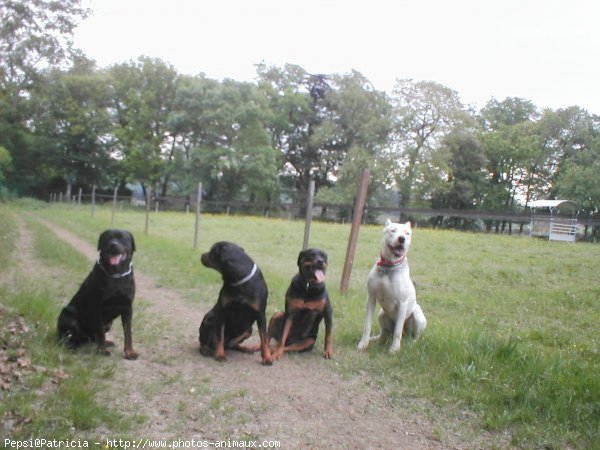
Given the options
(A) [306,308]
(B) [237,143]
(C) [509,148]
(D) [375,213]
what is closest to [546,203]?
(C) [509,148]

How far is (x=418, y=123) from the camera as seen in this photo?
33156 mm

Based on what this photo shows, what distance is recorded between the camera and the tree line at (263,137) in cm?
3094

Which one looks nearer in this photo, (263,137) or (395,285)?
(395,285)

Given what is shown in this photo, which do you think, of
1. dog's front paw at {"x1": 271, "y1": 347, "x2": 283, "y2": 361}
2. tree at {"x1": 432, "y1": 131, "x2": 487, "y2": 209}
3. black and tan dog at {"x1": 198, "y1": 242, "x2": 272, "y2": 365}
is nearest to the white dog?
dog's front paw at {"x1": 271, "y1": 347, "x2": 283, "y2": 361}

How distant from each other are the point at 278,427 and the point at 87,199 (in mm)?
37628

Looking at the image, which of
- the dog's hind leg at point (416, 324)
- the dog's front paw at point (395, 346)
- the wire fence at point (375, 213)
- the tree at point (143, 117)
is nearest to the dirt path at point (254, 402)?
the dog's front paw at point (395, 346)

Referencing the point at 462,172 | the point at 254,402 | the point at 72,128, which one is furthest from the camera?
the point at 72,128

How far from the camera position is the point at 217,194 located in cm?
3884

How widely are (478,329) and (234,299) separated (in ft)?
9.19

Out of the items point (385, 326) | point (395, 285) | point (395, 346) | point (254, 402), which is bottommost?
point (254, 402)

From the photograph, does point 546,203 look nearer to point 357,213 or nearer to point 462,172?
point 462,172

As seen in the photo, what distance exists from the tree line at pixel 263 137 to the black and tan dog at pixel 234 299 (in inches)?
780

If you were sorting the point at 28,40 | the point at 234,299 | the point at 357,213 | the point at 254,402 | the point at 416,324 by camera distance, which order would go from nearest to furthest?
the point at 254,402
the point at 234,299
the point at 416,324
the point at 357,213
the point at 28,40

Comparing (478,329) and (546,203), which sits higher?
(546,203)
